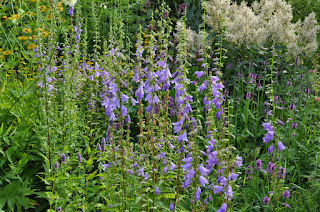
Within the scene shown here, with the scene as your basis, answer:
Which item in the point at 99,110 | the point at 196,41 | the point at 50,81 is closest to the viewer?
the point at 50,81

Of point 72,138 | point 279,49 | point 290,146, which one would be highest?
point 279,49

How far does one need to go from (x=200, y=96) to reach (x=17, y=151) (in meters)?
2.62

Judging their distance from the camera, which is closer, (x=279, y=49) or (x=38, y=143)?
(x=38, y=143)

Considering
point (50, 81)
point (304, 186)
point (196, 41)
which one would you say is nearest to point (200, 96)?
point (196, 41)

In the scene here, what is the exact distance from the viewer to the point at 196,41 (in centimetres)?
555

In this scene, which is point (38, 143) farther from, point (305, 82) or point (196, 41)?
point (305, 82)

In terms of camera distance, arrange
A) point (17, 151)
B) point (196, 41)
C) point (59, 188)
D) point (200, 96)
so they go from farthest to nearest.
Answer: point (196, 41)
point (200, 96)
point (17, 151)
point (59, 188)

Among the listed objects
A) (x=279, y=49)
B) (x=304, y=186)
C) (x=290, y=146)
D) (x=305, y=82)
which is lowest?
(x=304, y=186)

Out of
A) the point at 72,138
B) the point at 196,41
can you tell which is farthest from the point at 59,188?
the point at 196,41

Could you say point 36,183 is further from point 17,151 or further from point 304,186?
point 304,186

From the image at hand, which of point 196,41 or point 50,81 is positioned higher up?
point 196,41

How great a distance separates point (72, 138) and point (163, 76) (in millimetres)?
1026

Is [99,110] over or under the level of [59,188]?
over

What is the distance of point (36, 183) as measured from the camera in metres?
3.44
